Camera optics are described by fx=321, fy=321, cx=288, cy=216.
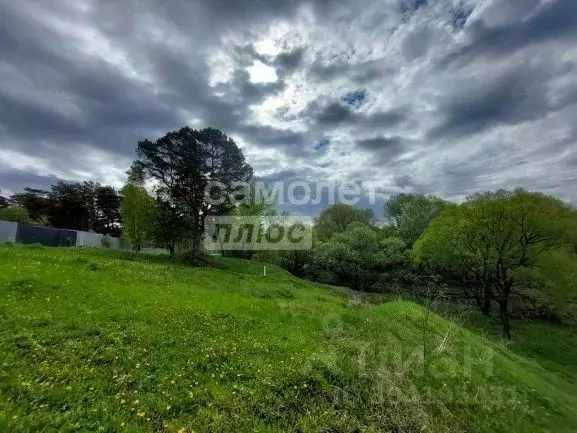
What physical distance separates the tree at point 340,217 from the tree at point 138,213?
42284mm

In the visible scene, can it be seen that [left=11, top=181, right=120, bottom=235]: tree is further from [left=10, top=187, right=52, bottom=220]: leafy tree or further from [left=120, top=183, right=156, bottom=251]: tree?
[left=120, top=183, right=156, bottom=251]: tree

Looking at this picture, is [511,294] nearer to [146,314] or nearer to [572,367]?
[572,367]

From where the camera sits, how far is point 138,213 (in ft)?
129

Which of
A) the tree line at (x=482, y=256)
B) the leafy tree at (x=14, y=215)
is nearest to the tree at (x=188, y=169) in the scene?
the tree line at (x=482, y=256)

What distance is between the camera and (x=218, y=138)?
41.2 m

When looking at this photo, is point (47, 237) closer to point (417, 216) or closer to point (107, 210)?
point (107, 210)

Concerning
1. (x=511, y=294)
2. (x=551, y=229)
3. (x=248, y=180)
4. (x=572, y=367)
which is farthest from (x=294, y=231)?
(x=572, y=367)

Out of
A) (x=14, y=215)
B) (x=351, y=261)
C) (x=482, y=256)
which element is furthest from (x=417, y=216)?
(x=14, y=215)

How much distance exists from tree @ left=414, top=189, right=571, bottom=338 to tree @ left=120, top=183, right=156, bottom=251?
34.0 m

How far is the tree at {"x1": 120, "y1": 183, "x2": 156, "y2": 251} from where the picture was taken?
3859 centimetres

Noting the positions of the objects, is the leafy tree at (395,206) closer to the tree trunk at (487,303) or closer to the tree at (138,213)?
the tree trunk at (487,303)

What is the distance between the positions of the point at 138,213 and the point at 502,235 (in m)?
40.1

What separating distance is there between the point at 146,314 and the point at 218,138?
1295 inches

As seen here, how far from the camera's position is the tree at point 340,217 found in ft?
249
